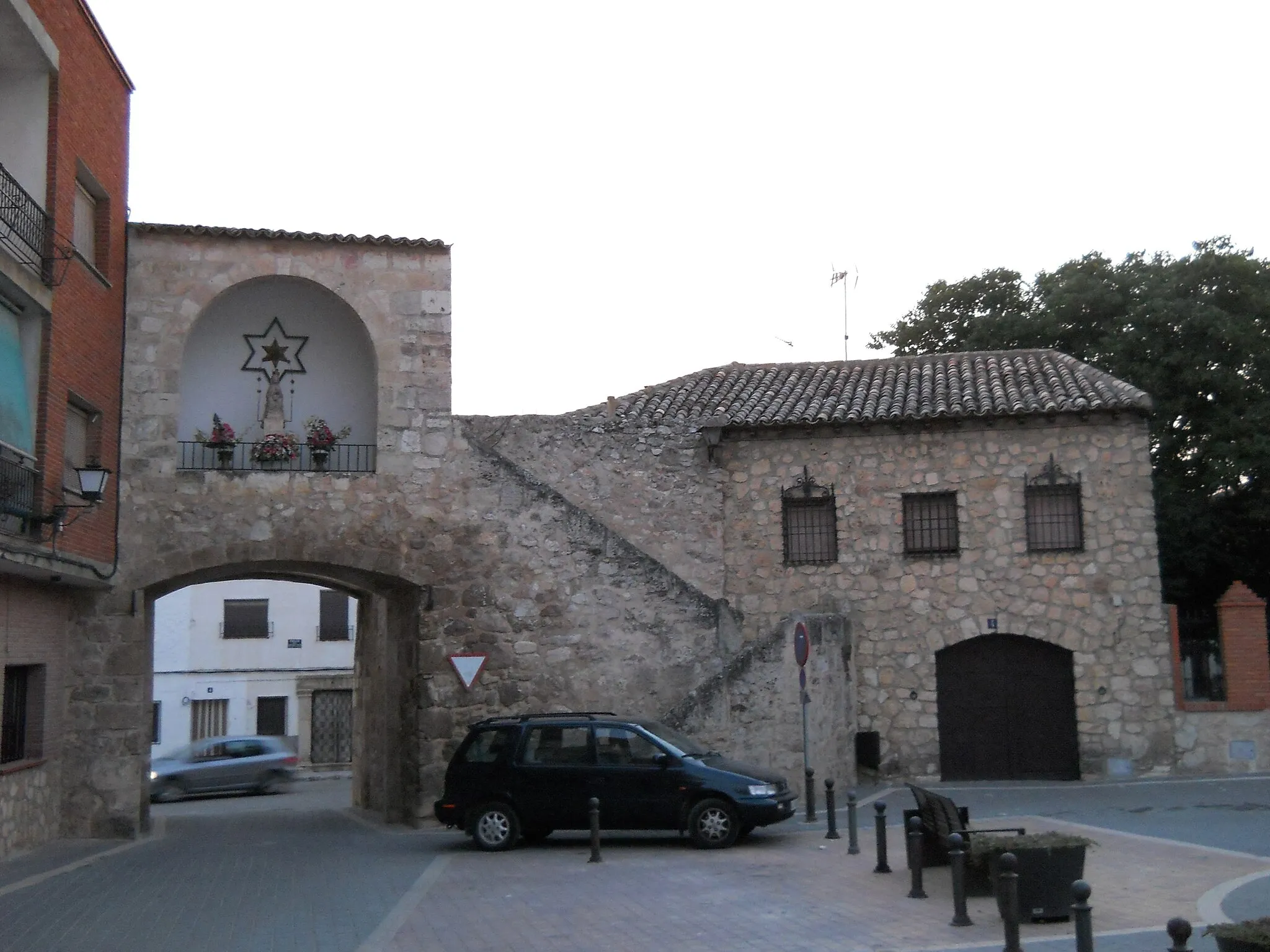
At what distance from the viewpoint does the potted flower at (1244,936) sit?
609 centimetres

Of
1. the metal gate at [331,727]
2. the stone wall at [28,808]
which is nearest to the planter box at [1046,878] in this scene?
the stone wall at [28,808]

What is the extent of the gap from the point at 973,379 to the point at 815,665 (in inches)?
281

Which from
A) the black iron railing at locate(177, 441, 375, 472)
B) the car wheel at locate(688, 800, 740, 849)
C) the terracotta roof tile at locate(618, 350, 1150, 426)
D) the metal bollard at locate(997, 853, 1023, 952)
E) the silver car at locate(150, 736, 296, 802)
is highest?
the terracotta roof tile at locate(618, 350, 1150, 426)

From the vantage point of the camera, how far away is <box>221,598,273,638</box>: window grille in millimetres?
36250

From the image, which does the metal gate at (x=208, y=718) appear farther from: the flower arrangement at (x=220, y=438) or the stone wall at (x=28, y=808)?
the stone wall at (x=28, y=808)

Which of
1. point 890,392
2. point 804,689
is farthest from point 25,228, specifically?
point 890,392

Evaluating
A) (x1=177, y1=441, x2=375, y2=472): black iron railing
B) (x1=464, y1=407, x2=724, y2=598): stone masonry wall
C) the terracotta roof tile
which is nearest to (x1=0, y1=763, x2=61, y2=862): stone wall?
(x1=177, y1=441, x2=375, y2=472): black iron railing

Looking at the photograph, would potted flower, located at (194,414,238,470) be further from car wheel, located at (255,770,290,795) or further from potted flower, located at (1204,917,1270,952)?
potted flower, located at (1204,917,1270,952)

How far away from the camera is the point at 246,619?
120 feet

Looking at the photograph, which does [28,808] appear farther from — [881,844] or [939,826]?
[939,826]

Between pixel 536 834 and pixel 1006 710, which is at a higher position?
pixel 1006 710

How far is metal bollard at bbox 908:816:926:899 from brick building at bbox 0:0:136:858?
9.40 m

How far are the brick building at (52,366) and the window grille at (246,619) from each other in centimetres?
1989

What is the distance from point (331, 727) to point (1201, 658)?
24.8 m
